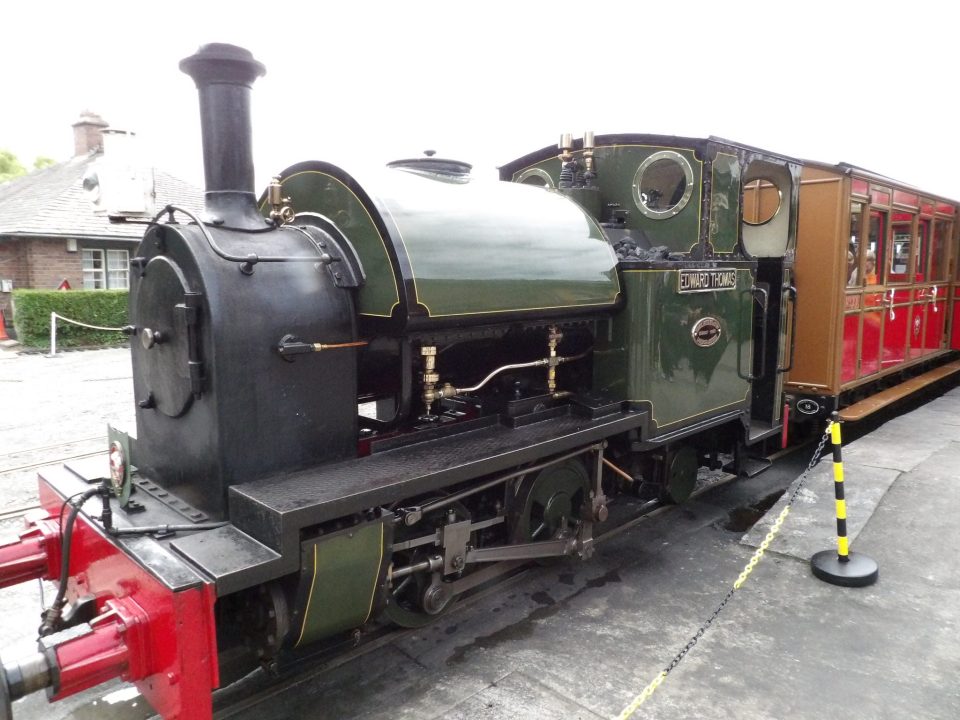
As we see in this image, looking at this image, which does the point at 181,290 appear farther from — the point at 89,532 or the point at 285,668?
the point at 285,668

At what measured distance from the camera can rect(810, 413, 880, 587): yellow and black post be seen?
13.6ft

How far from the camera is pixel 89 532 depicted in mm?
2891

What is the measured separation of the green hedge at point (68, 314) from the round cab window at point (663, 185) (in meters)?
14.0

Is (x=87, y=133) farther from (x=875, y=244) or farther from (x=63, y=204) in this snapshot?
(x=875, y=244)

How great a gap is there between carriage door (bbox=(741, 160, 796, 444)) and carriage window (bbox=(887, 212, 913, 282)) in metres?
3.10

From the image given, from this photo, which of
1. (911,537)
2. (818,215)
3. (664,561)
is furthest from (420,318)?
(818,215)

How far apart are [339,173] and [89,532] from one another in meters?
1.85

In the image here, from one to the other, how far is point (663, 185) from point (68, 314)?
15.6m

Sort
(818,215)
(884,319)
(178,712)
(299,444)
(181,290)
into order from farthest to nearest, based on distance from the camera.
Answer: (884,319) → (818,215) → (299,444) → (181,290) → (178,712)

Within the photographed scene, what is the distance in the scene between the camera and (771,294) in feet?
19.3

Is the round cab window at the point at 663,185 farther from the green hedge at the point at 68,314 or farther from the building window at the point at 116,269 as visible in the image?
the building window at the point at 116,269

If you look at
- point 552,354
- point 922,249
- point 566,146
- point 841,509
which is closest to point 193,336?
point 552,354

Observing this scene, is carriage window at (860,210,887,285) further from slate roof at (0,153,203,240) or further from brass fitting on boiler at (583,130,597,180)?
slate roof at (0,153,203,240)

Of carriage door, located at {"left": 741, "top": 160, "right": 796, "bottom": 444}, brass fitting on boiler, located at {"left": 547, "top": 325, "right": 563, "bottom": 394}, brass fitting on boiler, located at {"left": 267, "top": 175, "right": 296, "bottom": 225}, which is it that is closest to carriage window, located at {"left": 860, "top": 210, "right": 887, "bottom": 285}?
carriage door, located at {"left": 741, "top": 160, "right": 796, "bottom": 444}
